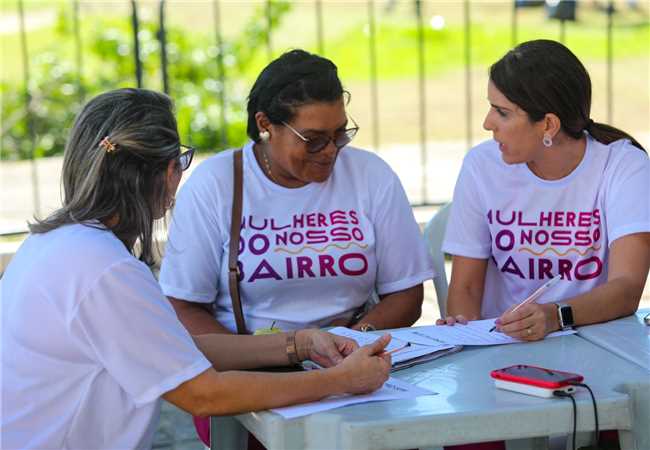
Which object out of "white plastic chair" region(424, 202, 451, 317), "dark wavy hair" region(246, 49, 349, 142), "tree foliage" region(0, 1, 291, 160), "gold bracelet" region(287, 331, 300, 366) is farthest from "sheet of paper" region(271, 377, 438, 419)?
"tree foliage" region(0, 1, 291, 160)

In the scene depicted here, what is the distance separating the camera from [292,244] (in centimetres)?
293

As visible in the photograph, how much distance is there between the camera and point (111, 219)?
2.09 meters

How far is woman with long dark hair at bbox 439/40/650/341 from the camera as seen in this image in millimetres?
2801

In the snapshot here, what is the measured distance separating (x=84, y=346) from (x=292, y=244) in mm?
1034

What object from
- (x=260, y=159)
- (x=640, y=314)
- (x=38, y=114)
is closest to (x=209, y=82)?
(x=38, y=114)

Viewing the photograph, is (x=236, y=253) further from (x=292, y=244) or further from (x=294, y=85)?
(x=294, y=85)

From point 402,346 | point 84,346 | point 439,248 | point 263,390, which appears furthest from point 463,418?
point 439,248

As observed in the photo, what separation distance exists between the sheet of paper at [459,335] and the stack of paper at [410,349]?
19 millimetres

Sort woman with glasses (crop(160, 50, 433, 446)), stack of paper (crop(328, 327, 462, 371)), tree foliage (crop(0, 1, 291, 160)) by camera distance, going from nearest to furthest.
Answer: stack of paper (crop(328, 327, 462, 371)), woman with glasses (crop(160, 50, 433, 446)), tree foliage (crop(0, 1, 291, 160))

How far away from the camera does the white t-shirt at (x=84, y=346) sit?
1949 millimetres

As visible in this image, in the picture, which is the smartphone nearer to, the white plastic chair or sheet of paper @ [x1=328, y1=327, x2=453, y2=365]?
sheet of paper @ [x1=328, y1=327, x2=453, y2=365]

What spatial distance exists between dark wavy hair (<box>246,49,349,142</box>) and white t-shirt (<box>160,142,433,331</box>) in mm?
204

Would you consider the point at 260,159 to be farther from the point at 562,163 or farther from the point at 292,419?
the point at 292,419

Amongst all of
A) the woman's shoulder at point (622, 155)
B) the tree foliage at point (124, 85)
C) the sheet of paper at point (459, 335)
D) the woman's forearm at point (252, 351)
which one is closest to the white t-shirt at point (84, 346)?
the woman's forearm at point (252, 351)
